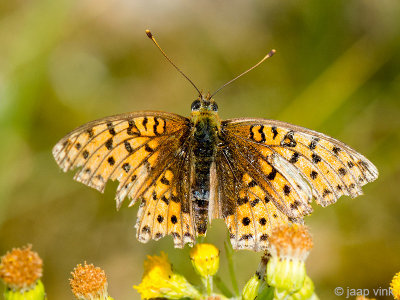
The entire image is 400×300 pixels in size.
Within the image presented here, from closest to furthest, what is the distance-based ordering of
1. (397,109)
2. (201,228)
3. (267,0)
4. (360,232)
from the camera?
(201,228)
(360,232)
(397,109)
(267,0)

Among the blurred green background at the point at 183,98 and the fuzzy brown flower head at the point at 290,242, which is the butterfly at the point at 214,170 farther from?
the blurred green background at the point at 183,98

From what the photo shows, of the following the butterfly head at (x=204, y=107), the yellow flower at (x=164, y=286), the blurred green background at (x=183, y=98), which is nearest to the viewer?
the yellow flower at (x=164, y=286)

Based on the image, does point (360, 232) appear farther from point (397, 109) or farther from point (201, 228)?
point (201, 228)

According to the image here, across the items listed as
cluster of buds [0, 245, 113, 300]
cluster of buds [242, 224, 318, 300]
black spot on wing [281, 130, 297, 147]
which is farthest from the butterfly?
cluster of buds [0, 245, 113, 300]

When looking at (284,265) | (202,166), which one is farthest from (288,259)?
(202,166)

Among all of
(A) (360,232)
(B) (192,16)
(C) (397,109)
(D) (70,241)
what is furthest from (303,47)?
(D) (70,241)

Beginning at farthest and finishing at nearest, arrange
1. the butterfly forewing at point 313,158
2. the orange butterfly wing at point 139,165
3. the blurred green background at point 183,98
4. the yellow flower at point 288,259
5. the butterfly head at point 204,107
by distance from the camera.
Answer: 1. the blurred green background at point 183,98
2. the butterfly head at point 204,107
3. the orange butterfly wing at point 139,165
4. the butterfly forewing at point 313,158
5. the yellow flower at point 288,259

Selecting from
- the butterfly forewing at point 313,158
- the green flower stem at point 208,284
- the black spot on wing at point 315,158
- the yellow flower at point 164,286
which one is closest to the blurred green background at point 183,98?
the yellow flower at point 164,286
